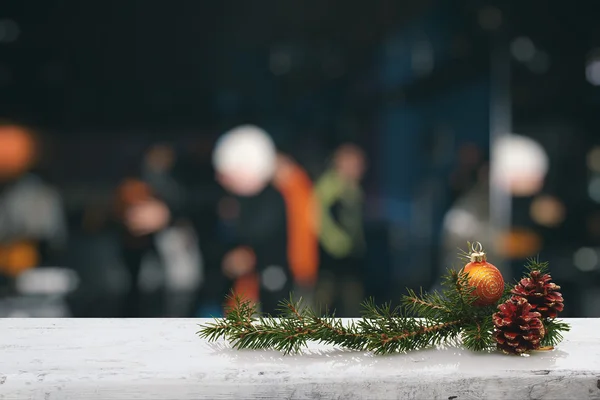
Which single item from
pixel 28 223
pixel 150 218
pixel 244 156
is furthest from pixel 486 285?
pixel 28 223

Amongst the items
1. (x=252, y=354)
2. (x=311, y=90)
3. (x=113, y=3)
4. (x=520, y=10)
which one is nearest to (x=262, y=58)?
(x=311, y=90)

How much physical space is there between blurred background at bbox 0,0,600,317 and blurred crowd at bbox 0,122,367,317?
0.06 feet

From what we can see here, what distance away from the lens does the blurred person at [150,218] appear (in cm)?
400

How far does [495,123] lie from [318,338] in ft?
13.3

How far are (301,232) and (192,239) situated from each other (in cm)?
70

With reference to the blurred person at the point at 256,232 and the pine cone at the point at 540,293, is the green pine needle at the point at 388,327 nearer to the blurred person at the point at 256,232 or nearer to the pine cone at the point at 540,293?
the pine cone at the point at 540,293

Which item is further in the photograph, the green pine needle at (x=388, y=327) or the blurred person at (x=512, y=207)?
the blurred person at (x=512, y=207)

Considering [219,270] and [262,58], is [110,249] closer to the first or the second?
[219,270]

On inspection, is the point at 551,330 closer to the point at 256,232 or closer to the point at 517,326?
the point at 517,326

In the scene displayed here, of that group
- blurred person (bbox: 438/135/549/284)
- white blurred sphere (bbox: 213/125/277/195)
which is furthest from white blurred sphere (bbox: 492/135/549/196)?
white blurred sphere (bbox: 213/125/277/195)

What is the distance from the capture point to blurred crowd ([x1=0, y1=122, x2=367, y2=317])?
4008 mm

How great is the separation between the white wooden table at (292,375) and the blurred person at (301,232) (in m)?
3.08

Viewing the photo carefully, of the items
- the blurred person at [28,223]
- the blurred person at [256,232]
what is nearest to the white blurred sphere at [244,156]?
the blurred person at [256,232]

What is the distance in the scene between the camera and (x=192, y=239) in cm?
426
